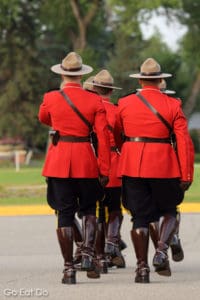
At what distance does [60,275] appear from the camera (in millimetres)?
9719

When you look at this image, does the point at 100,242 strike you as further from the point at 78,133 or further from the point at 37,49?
the point at 37,49

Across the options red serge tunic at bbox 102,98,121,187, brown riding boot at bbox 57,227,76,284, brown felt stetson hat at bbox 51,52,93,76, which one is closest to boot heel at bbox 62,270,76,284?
brown riding boot at bbox 57,227,76,284

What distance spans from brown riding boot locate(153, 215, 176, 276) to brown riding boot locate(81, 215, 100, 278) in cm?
53

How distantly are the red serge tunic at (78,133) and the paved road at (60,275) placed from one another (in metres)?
0.93

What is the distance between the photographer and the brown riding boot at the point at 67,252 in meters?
9.11

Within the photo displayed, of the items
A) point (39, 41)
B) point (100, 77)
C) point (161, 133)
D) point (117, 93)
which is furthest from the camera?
point (39, 41)

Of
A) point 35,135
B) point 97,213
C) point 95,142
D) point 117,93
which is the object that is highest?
point 95,142

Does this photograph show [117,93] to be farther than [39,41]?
No

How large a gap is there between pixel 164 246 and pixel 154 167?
657 mm

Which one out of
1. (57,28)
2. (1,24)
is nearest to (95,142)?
(1,24)

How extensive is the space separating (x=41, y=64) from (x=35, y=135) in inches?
196

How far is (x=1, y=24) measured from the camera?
191ft

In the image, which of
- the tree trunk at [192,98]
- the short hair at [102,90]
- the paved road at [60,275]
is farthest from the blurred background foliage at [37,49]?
the short hair at [102,90]

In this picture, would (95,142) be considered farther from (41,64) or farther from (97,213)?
(41,64)
